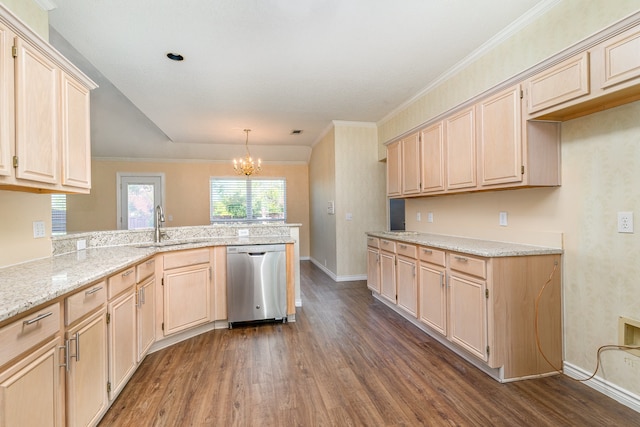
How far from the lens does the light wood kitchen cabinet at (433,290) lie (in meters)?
2.72

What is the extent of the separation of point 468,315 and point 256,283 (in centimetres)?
203

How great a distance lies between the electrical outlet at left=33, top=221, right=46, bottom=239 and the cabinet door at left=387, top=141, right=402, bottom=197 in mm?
3542

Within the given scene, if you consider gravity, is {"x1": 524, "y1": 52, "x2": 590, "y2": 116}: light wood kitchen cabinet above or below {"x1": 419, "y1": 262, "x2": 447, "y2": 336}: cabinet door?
above

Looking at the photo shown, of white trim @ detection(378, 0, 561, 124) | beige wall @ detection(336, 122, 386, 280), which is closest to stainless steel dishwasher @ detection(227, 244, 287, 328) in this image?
beige wall @ detection(336, 122, 386, 280)

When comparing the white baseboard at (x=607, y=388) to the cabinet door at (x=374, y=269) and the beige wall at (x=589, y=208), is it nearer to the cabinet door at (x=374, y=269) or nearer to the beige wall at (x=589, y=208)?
the beige wall at (x=589, y=208)

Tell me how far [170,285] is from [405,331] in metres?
2.32

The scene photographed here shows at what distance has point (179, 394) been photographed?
82.4 inches

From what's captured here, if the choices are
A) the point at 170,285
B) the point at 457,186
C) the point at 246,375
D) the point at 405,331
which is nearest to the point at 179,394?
the point at 246,375

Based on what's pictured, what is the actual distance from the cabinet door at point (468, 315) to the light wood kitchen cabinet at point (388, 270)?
102 cm

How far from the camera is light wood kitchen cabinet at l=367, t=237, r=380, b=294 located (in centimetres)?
403

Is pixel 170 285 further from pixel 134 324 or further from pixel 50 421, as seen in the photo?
pixel 50 421

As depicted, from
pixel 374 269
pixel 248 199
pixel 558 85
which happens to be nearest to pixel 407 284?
pixel 374 269

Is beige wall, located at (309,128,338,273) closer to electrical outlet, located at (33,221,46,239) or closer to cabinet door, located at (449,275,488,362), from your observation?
cabinet door, located at (449,275,488,362)

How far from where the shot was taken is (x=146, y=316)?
8.14 ft
